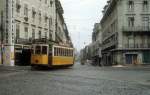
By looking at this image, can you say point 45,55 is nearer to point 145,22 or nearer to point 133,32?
point 133,32

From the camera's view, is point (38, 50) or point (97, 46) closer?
point (38, 50)

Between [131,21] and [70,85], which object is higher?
[131,21]

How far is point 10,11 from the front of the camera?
5047 cm

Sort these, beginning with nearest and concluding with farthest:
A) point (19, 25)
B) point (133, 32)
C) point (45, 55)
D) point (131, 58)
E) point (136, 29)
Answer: point (45, 55) < point (19, 25) < point (136, 29) < point (133, 32) < point (131, 58)

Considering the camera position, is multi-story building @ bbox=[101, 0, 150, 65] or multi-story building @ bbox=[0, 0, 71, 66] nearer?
multi-story building @ bbox=[0, 0, 71, 66]

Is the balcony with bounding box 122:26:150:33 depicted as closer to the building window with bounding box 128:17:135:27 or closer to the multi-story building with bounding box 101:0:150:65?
the multi-story building with bounding box 101:0:150:65

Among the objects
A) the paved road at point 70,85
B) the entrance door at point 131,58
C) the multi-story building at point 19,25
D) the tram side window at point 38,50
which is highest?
the multi-story building at point 19,25

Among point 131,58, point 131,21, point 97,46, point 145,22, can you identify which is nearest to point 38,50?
point 131,58

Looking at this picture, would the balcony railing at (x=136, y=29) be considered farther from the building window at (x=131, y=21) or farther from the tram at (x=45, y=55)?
→ the tram at (x=45, y=55)

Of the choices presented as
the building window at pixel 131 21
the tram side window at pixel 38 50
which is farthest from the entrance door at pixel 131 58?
the tram side window at pixel 38 50

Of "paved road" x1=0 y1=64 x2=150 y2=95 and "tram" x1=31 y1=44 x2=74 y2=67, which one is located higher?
"tram" x1=31 y1=44 x2=74 y2=67

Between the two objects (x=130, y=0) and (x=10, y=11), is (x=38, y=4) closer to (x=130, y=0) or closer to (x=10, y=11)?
(x=10, y=11)

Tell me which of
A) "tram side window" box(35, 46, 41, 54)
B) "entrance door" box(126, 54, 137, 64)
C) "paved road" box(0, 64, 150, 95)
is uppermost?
"tram side window" box(35, 46, 41, 54)

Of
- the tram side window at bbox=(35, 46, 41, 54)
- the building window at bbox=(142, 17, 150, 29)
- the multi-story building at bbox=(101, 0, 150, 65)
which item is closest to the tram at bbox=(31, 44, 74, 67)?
the tram side window at bbox=(35, 46, 41, 54)
